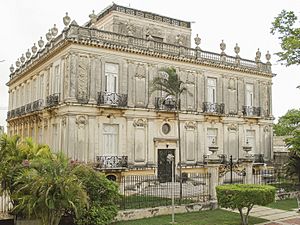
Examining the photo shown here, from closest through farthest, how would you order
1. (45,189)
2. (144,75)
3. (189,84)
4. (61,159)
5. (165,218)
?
(45,189) < (61,159) < (165,218) < (144,75) < (189,84)

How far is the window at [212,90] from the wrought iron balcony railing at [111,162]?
26.1 ft

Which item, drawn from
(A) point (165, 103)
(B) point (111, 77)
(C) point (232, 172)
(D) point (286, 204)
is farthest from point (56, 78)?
(D) point (286, 204)

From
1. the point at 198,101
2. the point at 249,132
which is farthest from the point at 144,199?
the point at 249,132

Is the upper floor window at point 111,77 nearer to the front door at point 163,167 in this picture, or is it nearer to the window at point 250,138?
the front door at point 163,167

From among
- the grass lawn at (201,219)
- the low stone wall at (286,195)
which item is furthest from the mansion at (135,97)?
the grass lawn at (201,219)

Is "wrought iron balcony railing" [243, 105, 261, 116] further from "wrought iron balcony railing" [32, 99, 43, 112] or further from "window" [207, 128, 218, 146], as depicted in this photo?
"wrought iron balcony railing" [32, 99, 43, 112]

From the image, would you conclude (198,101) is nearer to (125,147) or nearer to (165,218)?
(125,147)

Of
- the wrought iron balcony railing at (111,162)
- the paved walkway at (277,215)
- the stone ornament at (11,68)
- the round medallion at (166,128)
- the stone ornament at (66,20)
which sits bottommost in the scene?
the paved walkway at (277,215)

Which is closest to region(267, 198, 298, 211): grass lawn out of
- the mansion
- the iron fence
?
the iron fence

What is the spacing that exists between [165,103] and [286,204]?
352 inches

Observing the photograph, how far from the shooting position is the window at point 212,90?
25.0 m

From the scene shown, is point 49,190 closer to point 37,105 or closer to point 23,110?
point 37,105

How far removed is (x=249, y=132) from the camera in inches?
1062

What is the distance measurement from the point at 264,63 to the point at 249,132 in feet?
18.3
